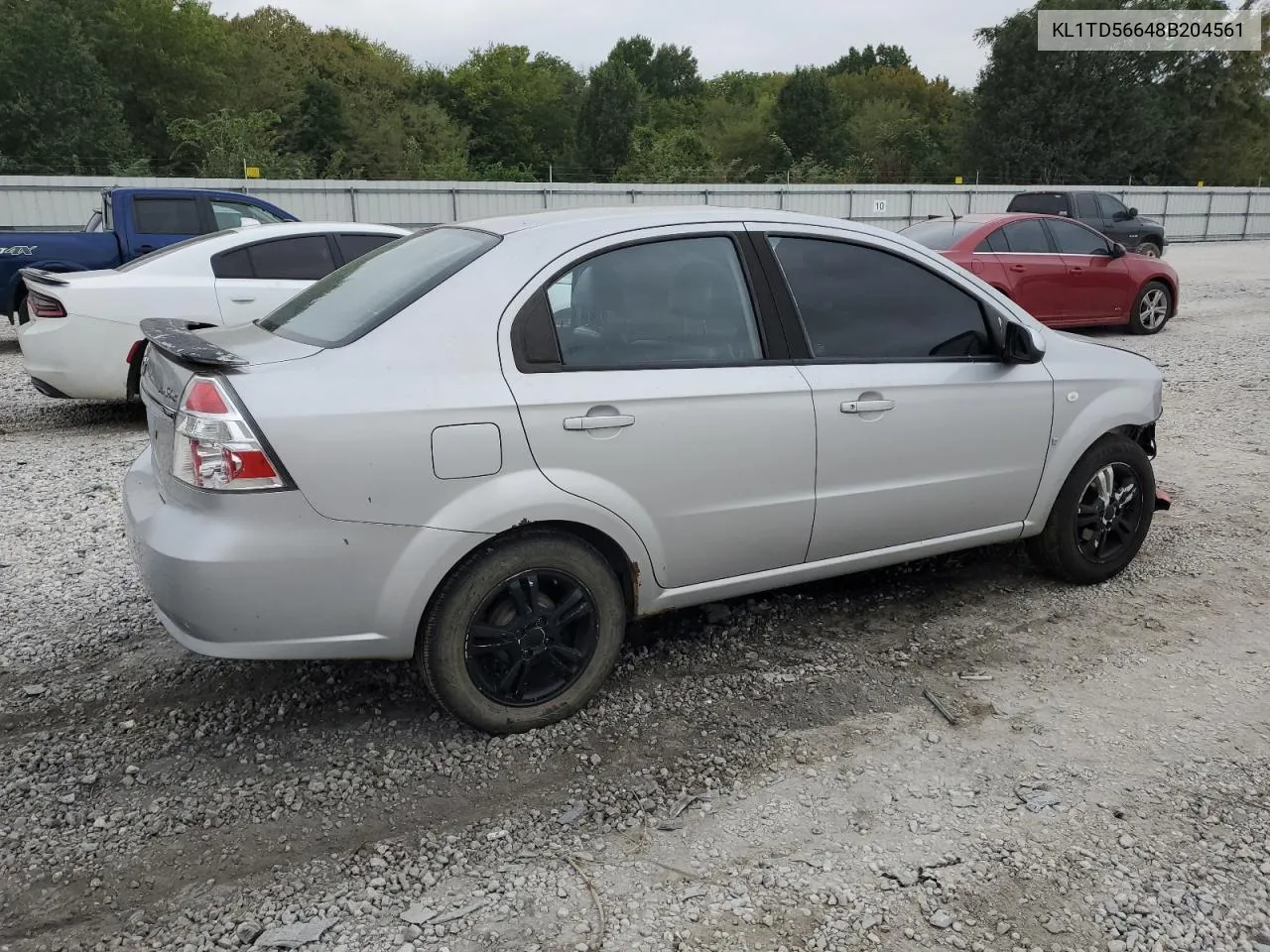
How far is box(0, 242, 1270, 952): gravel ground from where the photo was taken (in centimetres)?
253

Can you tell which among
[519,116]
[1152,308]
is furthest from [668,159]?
[1152,308]

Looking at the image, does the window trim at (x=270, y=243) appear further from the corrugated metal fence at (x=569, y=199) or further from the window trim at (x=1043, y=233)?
the corrugated metal fence at (x=569, y=199)

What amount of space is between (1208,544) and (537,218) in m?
3.87

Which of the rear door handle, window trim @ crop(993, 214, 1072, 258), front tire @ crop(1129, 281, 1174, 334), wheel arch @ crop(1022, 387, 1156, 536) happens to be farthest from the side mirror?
front tire @ crop(1129, 281, 1174, 334)

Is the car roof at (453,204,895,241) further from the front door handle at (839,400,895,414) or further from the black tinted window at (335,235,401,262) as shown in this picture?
the black tinted window at (335,235,401,262)

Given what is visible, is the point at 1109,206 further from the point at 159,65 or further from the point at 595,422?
the point at 159,65

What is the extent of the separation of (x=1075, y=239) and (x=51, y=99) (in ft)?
132

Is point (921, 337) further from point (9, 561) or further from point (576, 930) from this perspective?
point (9, 561)

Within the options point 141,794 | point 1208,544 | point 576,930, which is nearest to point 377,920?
point 576,930

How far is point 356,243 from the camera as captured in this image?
8195 millimetres

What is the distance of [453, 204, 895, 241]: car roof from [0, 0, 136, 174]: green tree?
40.9 m

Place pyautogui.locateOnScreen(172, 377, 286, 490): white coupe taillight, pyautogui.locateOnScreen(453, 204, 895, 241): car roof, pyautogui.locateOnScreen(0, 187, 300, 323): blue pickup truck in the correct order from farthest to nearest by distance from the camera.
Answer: pyautogui.locateOnScreen(0, 187, 300, 323): blue pickup truck < pyautogui.locateOnScreen(453, 204, 895, 241): car roof < pyautogui.locateOnScreen(172, 377, 286, 490): white coupe taillight

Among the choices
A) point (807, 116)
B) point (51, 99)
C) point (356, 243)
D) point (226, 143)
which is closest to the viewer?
point (356, 243)

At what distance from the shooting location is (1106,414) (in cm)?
439
